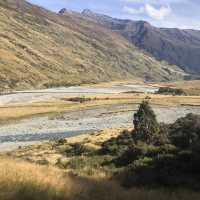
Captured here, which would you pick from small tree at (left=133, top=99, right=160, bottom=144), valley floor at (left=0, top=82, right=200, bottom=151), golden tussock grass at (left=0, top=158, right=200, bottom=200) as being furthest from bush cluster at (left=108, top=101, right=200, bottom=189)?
valley floor at (left=0, top=82, right=200, bottom=151)

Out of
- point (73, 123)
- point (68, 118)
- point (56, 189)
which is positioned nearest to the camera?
point (56, 189)

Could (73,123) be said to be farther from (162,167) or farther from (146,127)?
(162,167)

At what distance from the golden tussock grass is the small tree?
14.4 metres

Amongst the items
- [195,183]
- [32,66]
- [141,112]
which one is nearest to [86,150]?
[141,112]

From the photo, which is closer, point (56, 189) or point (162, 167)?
point (56, 189)

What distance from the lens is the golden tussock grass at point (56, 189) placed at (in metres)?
10.0

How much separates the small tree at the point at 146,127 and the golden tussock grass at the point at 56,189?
1438 centimetres

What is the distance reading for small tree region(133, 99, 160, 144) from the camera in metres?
28.0

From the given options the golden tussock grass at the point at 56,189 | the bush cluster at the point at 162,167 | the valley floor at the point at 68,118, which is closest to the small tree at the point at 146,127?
the bush cluster at the point at 162,167

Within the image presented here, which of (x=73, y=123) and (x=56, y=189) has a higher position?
(x=56, y=189)

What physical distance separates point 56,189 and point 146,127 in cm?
1900

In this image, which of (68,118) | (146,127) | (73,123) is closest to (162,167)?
(146,127)

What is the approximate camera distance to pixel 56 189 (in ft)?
35.2

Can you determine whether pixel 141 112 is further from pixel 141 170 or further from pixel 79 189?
pixel 79 189
